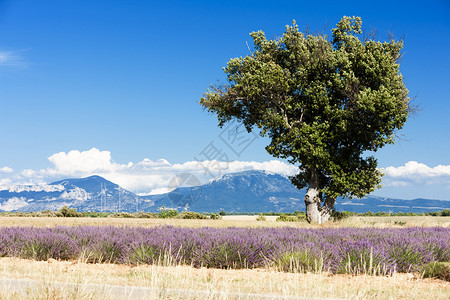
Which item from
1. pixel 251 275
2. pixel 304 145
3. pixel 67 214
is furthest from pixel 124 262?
pixel 67 214

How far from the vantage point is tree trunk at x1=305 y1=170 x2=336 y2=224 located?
27.7 metres

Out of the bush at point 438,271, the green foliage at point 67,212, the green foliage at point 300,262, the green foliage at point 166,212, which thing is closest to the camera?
the green foliage at point 300,262

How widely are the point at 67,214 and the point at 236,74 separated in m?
27.2

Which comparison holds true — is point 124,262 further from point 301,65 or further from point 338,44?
point 338,44

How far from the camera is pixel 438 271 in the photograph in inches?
399

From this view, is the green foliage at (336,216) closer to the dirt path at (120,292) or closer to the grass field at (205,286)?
the grass field at (205,286)

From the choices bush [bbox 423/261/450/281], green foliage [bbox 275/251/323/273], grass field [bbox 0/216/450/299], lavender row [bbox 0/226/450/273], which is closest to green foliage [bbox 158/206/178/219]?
lavender row [bbox 0/226/450/273]

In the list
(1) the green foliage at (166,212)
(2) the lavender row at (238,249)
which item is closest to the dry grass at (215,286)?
(2) the lavender row at (238,249)

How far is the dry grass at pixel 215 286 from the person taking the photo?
19.3ft

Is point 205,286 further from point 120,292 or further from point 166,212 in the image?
point 166,212

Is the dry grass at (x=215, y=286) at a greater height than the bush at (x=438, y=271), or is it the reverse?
the dry grass at (x=215, y=286)

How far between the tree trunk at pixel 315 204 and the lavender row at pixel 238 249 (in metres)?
14.2

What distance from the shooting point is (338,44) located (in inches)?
1136

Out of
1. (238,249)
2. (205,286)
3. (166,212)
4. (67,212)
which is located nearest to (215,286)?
(205,286)
